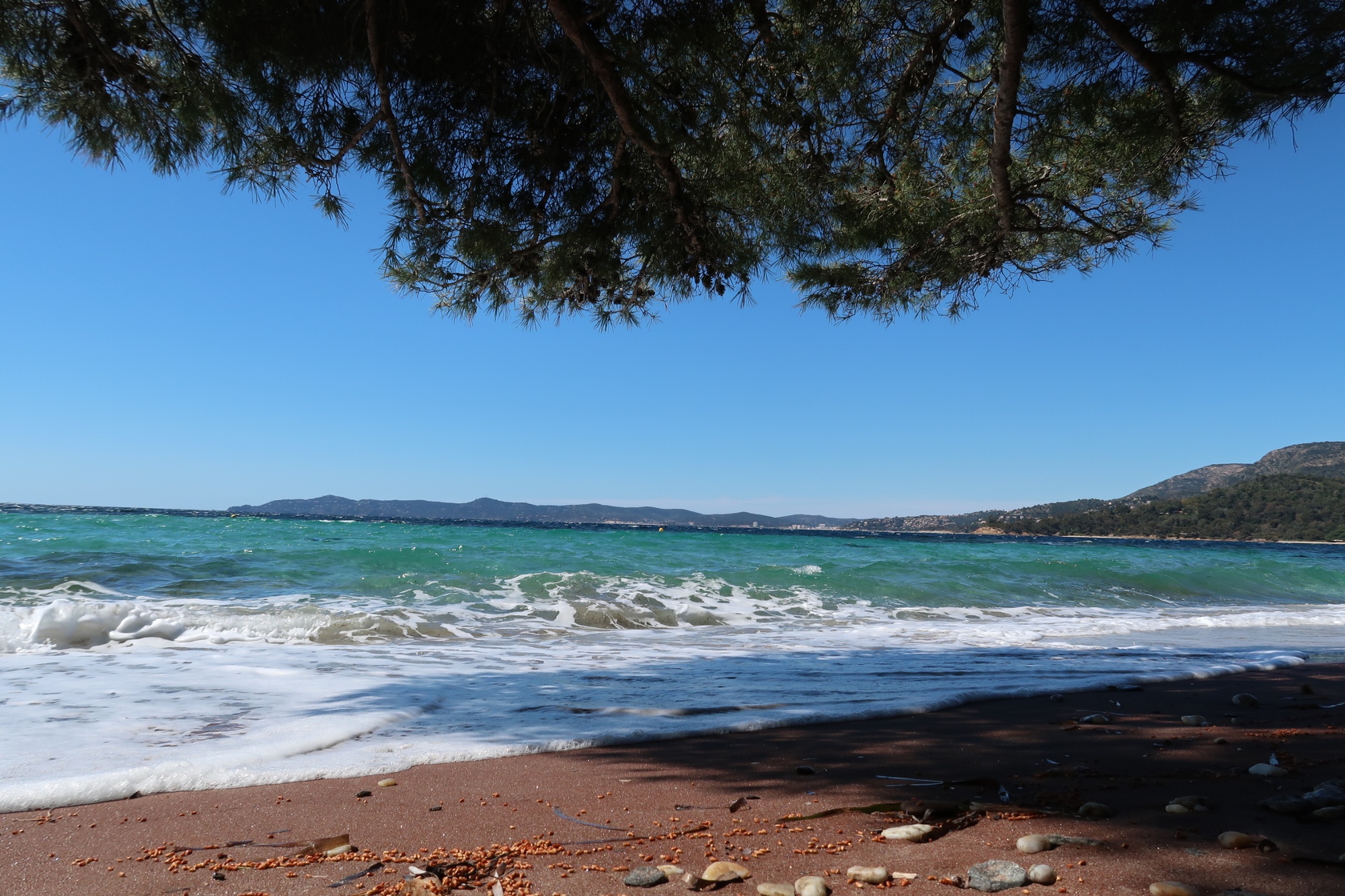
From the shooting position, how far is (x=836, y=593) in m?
9.84

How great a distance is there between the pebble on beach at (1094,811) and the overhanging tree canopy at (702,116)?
3.07 meters

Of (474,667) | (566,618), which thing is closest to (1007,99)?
(474,667)

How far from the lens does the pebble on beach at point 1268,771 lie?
201 cm

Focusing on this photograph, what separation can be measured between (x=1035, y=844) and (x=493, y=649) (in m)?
4.34

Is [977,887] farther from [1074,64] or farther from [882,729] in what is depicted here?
[1074,64]

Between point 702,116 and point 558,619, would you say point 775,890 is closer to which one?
point 702,116

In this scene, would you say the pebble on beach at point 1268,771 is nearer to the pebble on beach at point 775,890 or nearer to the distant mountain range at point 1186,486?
the pebble on beach at point 775,890

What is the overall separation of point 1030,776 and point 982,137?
372 centimetres

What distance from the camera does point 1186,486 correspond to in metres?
64.3

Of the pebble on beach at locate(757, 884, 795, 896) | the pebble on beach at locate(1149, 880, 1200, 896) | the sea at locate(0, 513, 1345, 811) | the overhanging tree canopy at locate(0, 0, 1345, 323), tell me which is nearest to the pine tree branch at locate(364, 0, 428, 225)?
the overhanging tree canopy at locate(0, 0, 1345, 323)

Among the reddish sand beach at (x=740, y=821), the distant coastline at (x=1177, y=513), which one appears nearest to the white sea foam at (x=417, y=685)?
the reddish sand beach at (x=740, y=821)

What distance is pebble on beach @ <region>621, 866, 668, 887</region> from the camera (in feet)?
4.80

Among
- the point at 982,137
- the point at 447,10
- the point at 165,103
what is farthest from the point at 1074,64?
the point at 165,103

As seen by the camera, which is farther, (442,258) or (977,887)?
(442,258)
